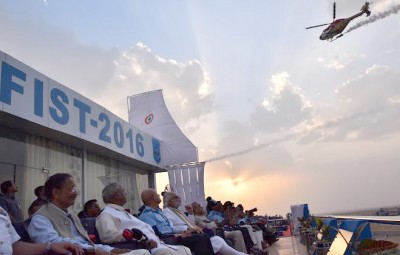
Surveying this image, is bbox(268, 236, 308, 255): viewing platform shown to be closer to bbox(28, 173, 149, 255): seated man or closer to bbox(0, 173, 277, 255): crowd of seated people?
bbox(0, 173, 277, 255): crowd of seated people

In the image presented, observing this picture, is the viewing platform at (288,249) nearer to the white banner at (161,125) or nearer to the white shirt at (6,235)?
the white banner at (161,125)

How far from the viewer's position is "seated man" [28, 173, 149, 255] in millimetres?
2554

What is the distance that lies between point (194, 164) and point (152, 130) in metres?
1.58

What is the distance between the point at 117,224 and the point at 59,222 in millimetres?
713

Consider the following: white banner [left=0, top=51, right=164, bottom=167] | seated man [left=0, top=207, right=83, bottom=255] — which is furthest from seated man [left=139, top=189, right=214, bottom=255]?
white banner [left=0, top=51, right=164, bottom=167]

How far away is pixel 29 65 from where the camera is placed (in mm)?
6059

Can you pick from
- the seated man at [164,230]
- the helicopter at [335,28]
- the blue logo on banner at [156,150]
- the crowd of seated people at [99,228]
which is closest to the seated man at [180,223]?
the crowd of seated people at [99,228]

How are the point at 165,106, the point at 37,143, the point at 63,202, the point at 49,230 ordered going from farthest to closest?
1. the point at 165,106
2. the point at 37,143
3. the point at 63,202
4. the point at 49,230

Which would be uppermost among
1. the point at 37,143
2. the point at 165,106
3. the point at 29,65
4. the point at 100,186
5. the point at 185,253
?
the point at 165,106

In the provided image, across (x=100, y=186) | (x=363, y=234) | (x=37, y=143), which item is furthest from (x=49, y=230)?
(x=100, y=186)

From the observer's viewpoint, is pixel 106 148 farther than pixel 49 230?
Yes

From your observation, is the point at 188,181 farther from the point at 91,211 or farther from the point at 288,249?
the point at 91,211

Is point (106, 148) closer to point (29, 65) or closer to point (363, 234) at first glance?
point (29, 65)

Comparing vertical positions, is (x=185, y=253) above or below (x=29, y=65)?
below
